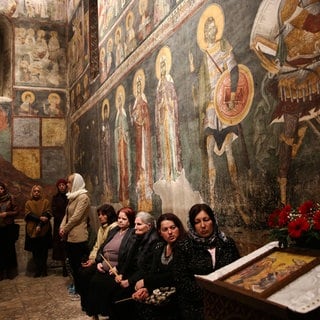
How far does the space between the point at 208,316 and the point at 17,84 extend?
10.6 meters

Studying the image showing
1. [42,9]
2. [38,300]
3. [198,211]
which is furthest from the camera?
[42,9]

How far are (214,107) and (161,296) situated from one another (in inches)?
83.8

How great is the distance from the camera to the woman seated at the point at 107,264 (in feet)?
15.4

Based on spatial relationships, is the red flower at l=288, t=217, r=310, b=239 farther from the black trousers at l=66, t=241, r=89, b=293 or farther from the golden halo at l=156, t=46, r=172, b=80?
the black trousers at l=66, t=241, r=89, b=293

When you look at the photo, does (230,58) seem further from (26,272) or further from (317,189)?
(26,272)

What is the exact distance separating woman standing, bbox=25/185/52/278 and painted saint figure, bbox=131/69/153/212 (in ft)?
11.1

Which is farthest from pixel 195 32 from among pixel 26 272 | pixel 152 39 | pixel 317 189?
pixel 26 272

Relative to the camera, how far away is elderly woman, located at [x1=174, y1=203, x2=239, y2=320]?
3340mm

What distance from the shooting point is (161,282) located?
3.82 m

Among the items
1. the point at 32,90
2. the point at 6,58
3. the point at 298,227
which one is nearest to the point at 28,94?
the point at 32,90

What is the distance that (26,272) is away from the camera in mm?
9750

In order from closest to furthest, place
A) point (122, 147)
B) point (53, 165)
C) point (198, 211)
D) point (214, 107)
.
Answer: point (198, 211) < point (214, 107) < point (122, 147) < point (53, 165)

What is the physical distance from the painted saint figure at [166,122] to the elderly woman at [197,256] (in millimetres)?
1771

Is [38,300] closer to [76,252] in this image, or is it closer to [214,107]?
[76,252]
